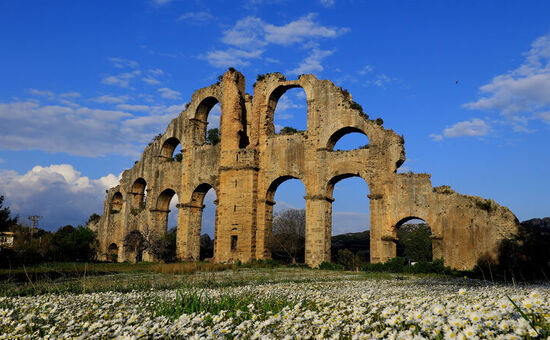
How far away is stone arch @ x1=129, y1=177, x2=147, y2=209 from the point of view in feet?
101

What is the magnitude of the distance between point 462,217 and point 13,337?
16.5 metres

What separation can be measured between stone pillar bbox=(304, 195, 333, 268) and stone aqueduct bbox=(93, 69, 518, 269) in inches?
1.9

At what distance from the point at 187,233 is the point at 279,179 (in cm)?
702

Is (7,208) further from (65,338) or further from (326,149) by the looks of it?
(65,338)

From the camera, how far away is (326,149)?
20453 millimetres

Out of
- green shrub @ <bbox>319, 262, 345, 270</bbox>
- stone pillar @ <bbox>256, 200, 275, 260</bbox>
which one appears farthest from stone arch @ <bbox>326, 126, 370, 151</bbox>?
green shrub @ <bbox>319, 262, 345, 270</bbox>

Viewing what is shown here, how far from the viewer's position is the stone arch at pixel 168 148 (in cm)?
2802

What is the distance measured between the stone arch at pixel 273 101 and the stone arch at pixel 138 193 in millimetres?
12558

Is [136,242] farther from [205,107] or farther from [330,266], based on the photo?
[330,266]

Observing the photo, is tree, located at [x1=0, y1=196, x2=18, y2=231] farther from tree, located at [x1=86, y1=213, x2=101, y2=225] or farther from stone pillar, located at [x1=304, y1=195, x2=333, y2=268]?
stone pillar, located at [x1=304, y1=195, x2=333, y2=268]

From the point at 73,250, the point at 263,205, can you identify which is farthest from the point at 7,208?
the point at 263,205

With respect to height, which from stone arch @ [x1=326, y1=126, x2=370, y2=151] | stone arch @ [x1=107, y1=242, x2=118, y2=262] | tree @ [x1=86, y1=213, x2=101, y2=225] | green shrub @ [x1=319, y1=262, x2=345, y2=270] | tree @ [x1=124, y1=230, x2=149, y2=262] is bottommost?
stone arch @ [x1=107, y1=242, x2=118, y2=262]

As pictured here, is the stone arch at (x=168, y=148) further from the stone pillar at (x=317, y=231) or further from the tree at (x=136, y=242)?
the stone pillar at (x=317, y=231)

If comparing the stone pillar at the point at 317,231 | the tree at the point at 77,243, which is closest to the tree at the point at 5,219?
the tree at the point at 77,243
